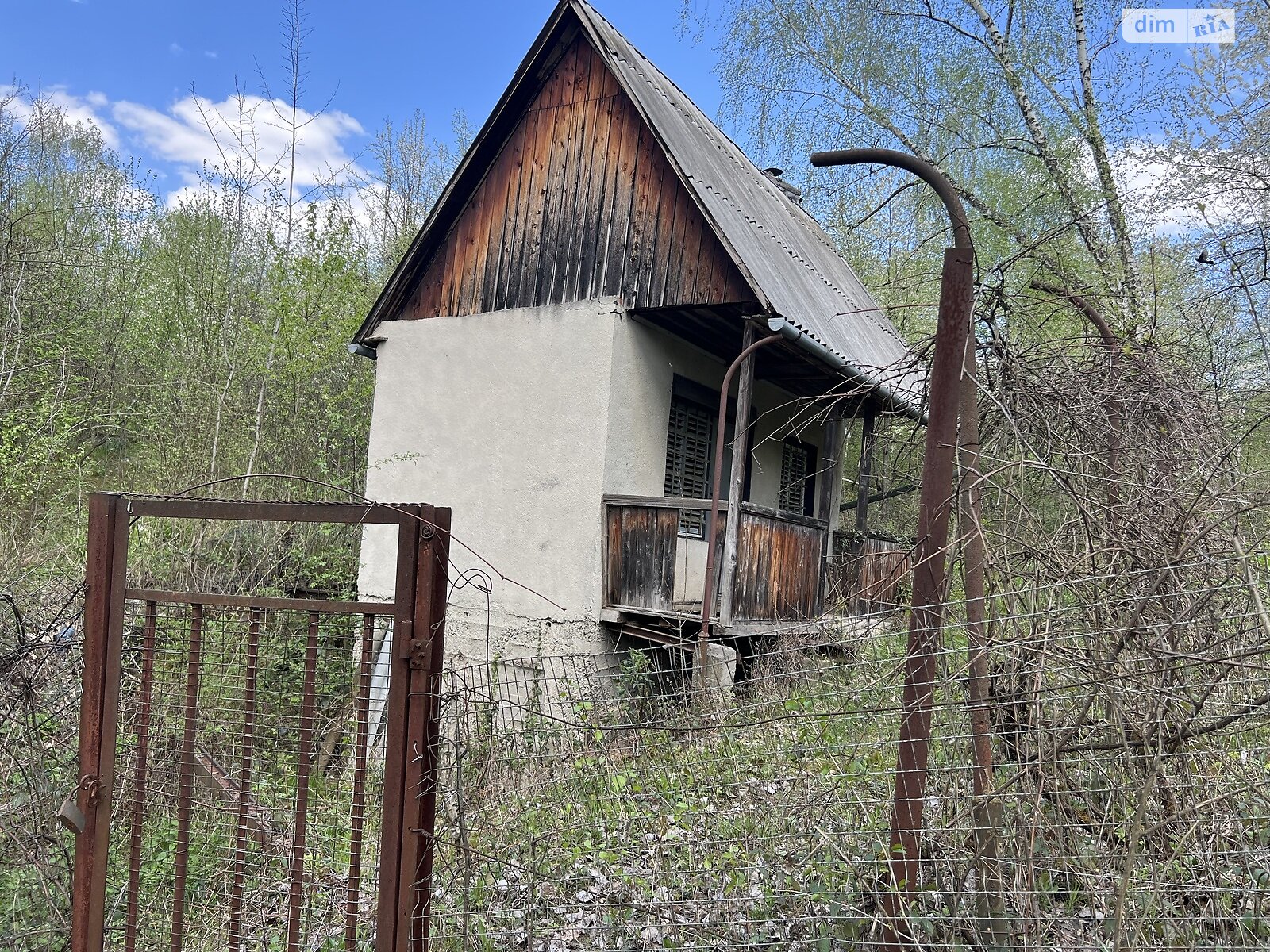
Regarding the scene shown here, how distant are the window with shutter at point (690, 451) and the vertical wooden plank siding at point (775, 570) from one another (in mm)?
867

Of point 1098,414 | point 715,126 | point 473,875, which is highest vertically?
point 715,126

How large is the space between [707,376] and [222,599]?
7.51 m

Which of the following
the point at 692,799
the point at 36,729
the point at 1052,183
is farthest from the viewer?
the point at 1052,183

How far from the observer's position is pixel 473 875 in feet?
9.77

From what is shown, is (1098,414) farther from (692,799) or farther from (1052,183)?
(1052,183)

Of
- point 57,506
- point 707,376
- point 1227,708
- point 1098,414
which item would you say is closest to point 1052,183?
point 707,376

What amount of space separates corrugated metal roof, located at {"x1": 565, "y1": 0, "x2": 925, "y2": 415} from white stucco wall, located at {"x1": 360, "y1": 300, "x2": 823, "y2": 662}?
1.37m

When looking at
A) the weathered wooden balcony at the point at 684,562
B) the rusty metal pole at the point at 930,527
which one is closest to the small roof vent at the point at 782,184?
the weathered wooden balcony at the point at 684,562

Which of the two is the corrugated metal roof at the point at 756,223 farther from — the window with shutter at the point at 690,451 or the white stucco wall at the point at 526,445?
the window with shutter at the point at 690,451

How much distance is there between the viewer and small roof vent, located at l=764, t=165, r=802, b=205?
14.9 meters

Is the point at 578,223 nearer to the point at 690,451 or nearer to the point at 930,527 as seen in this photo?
the point at 690,451

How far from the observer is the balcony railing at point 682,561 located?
7.75m

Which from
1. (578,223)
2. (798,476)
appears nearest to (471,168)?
(578,223)

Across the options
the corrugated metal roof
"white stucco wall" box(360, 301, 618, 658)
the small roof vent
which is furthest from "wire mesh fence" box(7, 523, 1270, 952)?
the small roof vent
